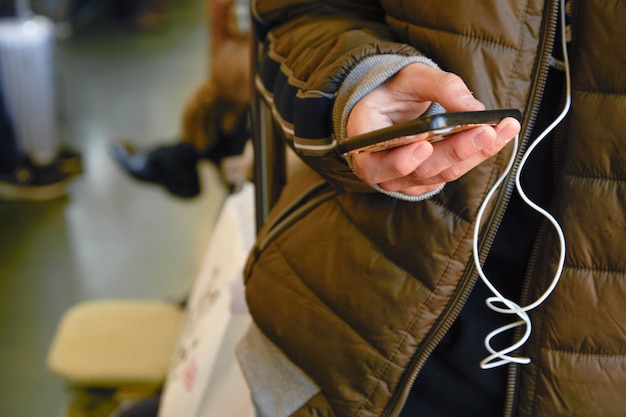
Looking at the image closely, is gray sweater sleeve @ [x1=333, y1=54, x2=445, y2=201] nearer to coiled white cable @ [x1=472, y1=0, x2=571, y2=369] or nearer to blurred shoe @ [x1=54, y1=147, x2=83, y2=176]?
coiled white cable @ [x1=472, y1=0, x2=571, y2=369]

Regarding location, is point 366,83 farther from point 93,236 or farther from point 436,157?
point 93,236

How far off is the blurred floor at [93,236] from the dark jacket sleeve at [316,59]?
138 centimetres

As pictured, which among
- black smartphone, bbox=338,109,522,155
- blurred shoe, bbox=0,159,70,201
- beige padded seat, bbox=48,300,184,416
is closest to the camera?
black smartphone, bbox=338,109,522,155

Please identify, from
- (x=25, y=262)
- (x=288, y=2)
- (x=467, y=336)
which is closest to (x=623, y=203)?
(x=467, y=336)

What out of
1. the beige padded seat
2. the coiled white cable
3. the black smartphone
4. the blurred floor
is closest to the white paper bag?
the beige padded seat

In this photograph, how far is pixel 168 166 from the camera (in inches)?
87.0

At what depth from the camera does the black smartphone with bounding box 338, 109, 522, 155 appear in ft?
1.41

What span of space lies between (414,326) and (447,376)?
7 cm

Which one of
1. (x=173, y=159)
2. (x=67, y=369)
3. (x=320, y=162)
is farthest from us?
(x=173, y=159)

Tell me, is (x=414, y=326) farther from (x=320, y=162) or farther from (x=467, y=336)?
A: (x=320, y=162)

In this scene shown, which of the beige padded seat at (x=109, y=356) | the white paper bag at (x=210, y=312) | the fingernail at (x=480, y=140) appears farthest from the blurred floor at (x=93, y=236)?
the fingernail at (x=480, y=140)

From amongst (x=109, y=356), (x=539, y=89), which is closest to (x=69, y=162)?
(x=109, y=356)

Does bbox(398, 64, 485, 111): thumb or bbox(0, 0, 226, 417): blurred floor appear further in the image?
bbox(0, 0, 226, 417): blurred floor

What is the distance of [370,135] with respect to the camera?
0.47 metres
